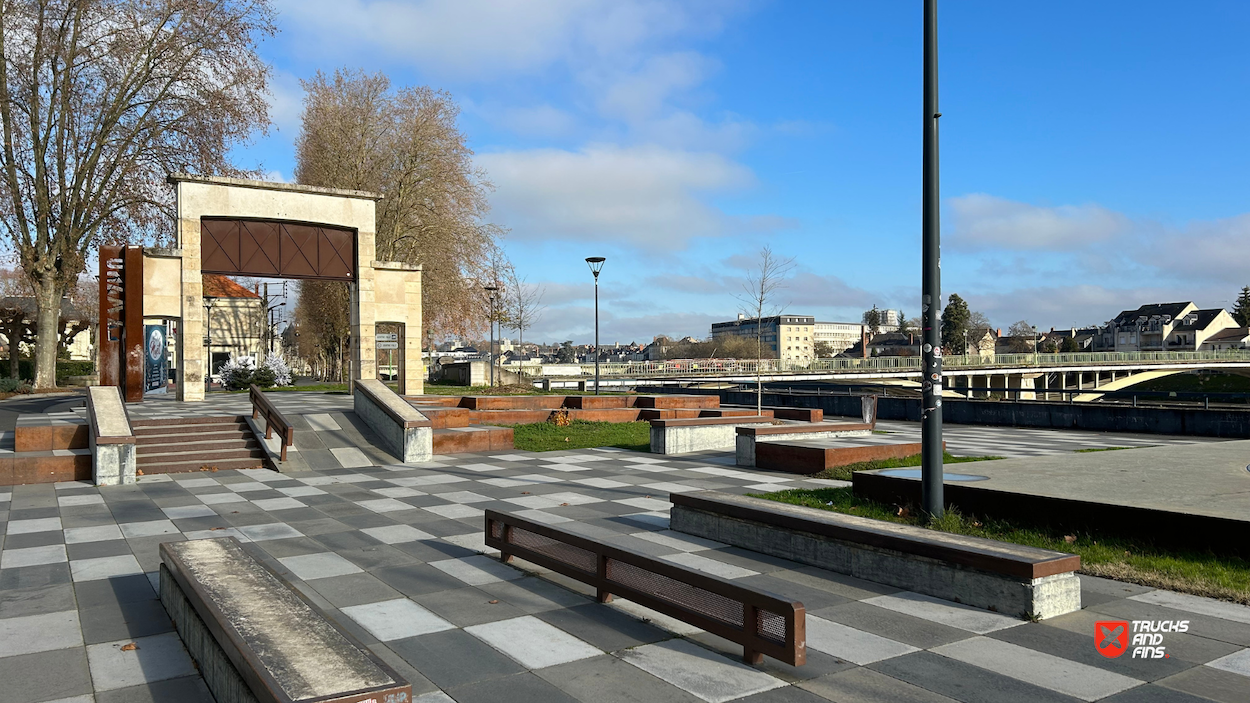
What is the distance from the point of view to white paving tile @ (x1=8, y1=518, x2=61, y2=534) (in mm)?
9305

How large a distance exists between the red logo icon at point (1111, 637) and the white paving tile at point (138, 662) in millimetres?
5858

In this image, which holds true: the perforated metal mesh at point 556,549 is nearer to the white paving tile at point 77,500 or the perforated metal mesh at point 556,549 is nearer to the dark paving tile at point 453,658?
the dark paving tile at point 453,658

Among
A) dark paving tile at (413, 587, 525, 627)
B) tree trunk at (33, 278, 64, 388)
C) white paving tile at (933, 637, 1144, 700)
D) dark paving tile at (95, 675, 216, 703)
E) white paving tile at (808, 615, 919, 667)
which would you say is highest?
tree trunk at (33, 278, 64, 388)

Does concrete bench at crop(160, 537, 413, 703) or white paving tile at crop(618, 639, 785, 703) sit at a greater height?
concrete bench at crop(160, 537, 413, 703)

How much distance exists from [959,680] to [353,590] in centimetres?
476

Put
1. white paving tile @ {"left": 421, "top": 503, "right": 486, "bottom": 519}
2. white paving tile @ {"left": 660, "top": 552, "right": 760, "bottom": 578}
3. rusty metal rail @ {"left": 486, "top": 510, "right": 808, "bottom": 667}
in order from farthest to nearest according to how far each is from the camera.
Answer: white paving tile @ {"left": 421, "top": 503, "right": 486, "bottom": 519} < white paving tile @ {"left": 660, "top": 552, "right": 760, "bottom": 578} < rusty metal rail @ {"left": 486, "top": 510, "right": 808, "bottom": 667}

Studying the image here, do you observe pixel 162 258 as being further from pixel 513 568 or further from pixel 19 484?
pixel 513 568

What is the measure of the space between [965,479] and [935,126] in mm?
4093

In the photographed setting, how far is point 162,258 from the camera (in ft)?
78.2

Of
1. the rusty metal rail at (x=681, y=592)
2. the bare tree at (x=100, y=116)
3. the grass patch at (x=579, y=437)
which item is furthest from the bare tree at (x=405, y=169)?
the rusty metal rail at (x=681, y=592)

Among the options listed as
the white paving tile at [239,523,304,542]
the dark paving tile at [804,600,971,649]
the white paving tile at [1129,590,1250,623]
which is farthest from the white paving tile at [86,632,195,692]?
the white paving tile at [1129,590,1250,623]

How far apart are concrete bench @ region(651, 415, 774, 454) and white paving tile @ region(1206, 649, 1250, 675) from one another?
11947mm

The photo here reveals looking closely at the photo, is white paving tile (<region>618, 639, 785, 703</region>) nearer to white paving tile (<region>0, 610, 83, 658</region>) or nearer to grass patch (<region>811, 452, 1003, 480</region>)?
white paving tile (<region>0, 610, 83, 658</region>)

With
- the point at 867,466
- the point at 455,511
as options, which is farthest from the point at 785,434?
the point at 455,511
